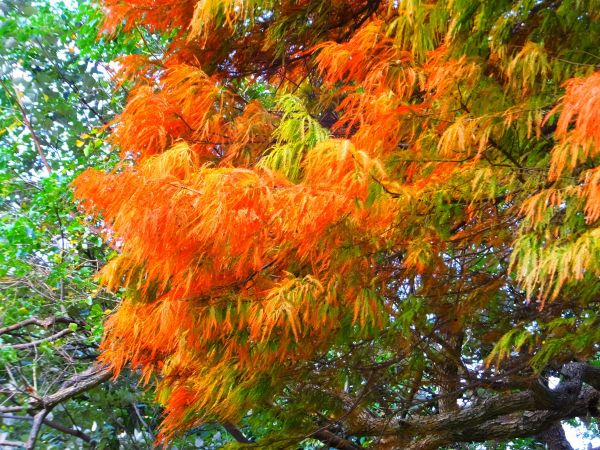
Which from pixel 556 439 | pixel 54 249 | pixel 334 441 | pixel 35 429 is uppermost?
pixel 54 249

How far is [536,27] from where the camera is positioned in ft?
8.54

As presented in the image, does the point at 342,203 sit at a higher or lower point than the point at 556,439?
lower

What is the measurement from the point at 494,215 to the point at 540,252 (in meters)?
0.96

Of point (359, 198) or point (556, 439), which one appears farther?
point (556, 439)

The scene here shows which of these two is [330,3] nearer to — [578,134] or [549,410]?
[578,134]

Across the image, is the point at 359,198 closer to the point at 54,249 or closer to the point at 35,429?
the point at 35,429

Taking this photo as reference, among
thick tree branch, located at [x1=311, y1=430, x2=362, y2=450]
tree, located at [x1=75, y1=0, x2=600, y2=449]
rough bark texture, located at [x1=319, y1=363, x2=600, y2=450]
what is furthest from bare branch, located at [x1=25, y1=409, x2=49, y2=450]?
rough bark texture, located at [x1=319, y1=363, x2=600, y2=450]

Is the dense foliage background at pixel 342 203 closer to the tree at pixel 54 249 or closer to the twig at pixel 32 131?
the tree at pixel 54 249

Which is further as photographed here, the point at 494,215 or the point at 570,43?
the point at 494,215

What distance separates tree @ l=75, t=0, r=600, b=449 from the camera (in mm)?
2230

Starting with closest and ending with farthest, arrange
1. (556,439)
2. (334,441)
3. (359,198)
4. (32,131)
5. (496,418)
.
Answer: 1. (359,198)
2. (334,441)
3. (496,418)
4. (32,131)
5. (556,439)

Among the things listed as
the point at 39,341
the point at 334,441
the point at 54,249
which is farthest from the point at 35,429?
the point at 334,441

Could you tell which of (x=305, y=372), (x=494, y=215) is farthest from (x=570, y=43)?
(x=305, y=372)

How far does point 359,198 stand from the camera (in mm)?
2254
